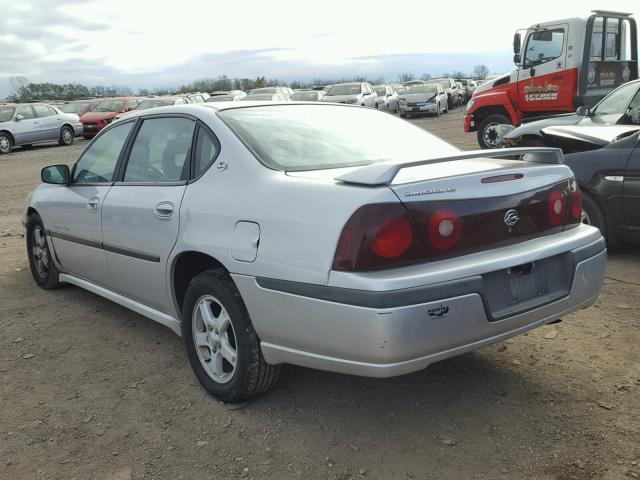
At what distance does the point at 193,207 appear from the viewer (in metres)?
3.25

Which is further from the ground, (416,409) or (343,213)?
(343,213)

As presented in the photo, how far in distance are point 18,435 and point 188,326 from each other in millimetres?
957

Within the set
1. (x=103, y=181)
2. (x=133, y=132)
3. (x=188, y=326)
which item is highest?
(x=133, y=132)

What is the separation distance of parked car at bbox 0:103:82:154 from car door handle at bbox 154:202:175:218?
19.4m

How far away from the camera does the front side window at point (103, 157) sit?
166 inches

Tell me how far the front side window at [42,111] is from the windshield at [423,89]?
16.1 meters

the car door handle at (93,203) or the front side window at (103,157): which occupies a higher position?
the front side window at (103,157)

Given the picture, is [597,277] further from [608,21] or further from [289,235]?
[608,21]

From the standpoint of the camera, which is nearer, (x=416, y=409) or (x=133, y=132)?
(x=416, y=409)

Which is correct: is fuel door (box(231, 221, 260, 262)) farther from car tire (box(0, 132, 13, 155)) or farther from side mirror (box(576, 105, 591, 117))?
car tire (box(0, 132, 13, 155))

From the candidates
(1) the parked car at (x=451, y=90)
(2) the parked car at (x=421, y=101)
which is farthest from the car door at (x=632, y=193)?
(1) the parked car at (x=451, y=90)

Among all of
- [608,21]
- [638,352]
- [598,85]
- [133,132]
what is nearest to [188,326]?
[133,132]

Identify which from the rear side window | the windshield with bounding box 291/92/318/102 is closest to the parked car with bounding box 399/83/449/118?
the windshield with bounding box 291/92/318/102

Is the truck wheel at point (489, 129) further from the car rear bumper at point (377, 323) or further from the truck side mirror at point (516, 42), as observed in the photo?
the car rear bumper at point (377, 323)
